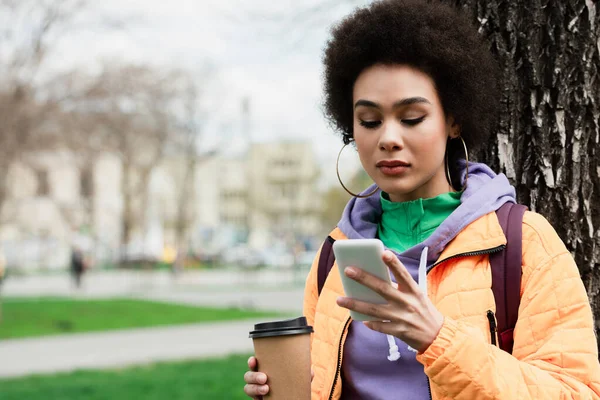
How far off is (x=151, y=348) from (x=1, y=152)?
4084mm

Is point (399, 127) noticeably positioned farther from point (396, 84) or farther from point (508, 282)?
point (508, 282)

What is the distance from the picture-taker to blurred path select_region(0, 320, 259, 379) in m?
9.88

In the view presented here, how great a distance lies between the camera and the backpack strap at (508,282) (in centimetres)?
182

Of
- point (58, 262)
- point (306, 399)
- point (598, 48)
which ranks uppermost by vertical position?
point (598, 48)

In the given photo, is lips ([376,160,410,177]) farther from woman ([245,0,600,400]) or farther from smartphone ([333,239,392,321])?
smartphone ([333,239,392,321])

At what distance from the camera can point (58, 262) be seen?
2009 inches

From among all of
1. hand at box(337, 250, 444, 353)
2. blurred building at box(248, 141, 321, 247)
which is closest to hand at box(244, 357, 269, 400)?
hand at box(337, 250, 444, 353)

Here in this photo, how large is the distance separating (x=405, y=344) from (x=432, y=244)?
26 cm

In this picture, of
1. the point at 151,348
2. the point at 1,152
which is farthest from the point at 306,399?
the point at 1,152

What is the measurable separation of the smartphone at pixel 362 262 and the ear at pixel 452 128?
640 millimetres

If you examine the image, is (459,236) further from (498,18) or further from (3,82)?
(3,82)

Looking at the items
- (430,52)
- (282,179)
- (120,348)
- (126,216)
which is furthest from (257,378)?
(282,179)

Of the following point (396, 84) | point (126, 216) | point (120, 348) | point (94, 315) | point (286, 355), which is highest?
point (396, 84)

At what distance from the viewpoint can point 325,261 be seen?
2.21 meters
